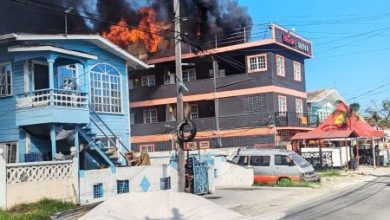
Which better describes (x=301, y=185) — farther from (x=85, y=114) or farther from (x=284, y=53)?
(x=284, y=53)

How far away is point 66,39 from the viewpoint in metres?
22.5

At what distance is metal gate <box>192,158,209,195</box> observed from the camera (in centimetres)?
2041

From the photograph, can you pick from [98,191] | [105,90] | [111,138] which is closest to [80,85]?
[105,90]

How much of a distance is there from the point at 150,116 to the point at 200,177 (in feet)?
81.1

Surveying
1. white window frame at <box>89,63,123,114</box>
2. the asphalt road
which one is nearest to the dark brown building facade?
white window frame at <box>89,63,123,114</box>

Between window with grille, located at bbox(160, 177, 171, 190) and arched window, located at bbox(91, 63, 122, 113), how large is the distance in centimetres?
542

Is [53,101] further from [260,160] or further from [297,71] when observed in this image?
[297,71]

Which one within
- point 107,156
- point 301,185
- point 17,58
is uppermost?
point 17,58

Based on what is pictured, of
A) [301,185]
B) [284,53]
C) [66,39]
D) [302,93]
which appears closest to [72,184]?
[66,39]

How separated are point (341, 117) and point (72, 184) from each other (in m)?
23.7

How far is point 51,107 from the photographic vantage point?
18828mm

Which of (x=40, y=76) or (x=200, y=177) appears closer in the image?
(x=200, y=177)

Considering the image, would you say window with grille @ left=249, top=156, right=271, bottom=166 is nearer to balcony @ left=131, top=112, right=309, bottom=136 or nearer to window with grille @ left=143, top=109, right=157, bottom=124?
balcony @ left=131, top=112, right=309, bottom=136

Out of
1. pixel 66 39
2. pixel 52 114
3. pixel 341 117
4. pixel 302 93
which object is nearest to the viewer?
pixel 52 114
